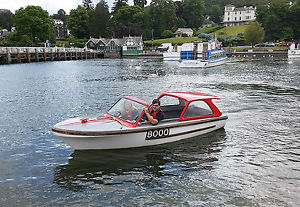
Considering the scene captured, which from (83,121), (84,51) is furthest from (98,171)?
(84,51)

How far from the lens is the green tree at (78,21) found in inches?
6147

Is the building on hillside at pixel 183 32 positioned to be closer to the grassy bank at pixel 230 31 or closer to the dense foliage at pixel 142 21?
the dense foliage at pixel 142 21

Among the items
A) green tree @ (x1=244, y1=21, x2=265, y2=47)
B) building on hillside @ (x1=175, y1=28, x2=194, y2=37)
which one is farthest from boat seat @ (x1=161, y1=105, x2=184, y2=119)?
building on hillside @ (x1=175, y1=28, x2=194, y2=37)

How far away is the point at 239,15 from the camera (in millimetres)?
193375

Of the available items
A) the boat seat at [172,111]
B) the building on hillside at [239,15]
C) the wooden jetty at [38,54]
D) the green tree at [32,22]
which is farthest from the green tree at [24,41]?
the building on hillside at [239,15]

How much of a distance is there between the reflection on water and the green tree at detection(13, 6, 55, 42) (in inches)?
4864

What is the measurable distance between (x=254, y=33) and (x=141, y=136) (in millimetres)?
120877

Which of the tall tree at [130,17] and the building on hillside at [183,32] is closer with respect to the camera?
the tall tree at [130,17]

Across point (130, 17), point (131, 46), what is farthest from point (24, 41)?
point (130, 17)

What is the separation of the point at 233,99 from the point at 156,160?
14.9 m

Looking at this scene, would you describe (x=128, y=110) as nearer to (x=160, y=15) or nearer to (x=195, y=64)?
(x=195, y=64)

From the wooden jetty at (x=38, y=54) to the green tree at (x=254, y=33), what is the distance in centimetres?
6663

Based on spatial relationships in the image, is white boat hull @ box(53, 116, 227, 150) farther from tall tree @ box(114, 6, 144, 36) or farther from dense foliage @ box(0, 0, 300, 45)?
tall tree @ box(114, 6, 144, 36)

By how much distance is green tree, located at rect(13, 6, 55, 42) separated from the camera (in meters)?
120
